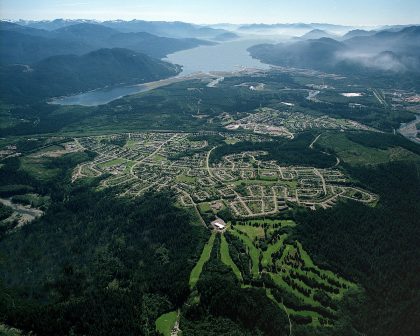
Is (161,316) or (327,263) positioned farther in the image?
(327,263)

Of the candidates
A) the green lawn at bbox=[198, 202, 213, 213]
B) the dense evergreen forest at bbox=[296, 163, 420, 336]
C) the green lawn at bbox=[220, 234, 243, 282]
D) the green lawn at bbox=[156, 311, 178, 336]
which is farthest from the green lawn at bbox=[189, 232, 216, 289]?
the dense evergreen forest at bbox=[296, 163, 420, 336]

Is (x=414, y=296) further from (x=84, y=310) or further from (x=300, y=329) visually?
(x=84, y=310)

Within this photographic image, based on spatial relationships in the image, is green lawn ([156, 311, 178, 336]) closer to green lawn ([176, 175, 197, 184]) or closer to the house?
the house

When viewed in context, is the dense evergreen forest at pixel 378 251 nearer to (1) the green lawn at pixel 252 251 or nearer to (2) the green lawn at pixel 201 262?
(1) the green lawn at pixel 252 251

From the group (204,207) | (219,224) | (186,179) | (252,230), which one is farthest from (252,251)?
(186,179)

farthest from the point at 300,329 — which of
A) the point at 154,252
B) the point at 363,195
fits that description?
the point at 363,195

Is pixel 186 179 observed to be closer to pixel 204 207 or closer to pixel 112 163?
pixel 204 207
